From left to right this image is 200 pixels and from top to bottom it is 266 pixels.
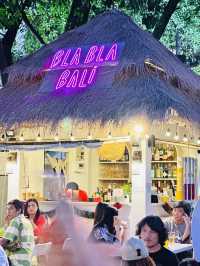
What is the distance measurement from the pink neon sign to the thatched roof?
7.0 inches

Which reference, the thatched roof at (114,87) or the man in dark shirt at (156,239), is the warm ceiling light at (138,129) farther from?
the man in dark shirt at (156,239)

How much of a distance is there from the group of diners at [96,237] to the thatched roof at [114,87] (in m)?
1.99

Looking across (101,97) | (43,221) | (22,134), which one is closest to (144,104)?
(101,97)

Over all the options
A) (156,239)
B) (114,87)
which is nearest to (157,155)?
(114,87)

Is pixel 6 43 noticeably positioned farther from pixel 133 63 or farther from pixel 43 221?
pixel 43 221

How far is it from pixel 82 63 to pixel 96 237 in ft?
21.2

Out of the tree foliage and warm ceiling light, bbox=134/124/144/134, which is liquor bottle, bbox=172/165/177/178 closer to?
the tree foliage

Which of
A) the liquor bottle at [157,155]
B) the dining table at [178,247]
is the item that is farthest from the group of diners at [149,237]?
the liquor bottle at [157,155]

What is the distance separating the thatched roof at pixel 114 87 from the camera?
10.2m

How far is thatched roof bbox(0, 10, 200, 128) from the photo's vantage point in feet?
33.4

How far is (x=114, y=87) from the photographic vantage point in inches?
424

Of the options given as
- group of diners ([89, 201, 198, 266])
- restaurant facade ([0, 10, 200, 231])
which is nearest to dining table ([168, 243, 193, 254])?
group of diners ([89, 201, 198, 266])

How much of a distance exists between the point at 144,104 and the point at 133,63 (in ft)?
3.51

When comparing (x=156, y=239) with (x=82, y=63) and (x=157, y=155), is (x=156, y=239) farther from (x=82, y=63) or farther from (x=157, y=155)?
(x=157, y=155)
